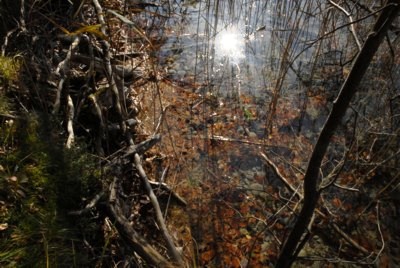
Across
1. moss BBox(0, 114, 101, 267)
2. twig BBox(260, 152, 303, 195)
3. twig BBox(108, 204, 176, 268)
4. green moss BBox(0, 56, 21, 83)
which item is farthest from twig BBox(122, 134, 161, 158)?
twig BBox(260, 152, 303, 195)

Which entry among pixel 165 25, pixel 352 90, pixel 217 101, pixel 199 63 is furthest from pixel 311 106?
pixel 352 90

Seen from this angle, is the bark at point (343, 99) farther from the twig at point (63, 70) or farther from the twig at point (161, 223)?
the twig at point (63, 70)

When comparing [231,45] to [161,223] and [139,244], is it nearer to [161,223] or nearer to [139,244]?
[161,223]

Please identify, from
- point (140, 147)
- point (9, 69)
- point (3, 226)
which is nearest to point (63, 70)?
point (9, 69)

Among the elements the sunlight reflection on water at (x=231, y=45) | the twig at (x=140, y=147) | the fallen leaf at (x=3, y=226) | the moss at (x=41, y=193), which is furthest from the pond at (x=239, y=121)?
the fallen leaf at (x=3, y=226)

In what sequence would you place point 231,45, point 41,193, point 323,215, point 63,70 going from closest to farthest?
1. point 41,193
2. point 63,70
3. point 323,215
4. point 231,45

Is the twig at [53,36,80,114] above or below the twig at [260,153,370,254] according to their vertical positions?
above

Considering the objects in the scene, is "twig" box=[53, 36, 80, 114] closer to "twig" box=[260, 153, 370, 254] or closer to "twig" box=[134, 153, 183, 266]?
"twig" box=[134, 153, 183, 266]

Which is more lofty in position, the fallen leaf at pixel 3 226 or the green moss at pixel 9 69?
the green moss at pixel 9 69

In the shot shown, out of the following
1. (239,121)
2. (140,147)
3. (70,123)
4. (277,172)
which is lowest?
(277,172)

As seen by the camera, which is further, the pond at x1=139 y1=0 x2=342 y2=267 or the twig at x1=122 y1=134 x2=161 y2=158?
the pond at x1=139 y1=0 x2=342 y2=267

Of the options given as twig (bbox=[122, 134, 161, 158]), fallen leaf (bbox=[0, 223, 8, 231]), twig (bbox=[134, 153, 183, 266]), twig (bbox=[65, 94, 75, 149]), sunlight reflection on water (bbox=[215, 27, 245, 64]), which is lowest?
twig (bbox=[134, 153, 183, 266])

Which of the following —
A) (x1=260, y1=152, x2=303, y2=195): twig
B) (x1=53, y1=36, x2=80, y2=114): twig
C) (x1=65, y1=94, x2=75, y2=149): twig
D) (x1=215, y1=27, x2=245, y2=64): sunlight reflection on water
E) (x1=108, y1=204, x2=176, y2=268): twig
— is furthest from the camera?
(x1=215, y1=27, x2=245, y2=64): sunlight reflection on water

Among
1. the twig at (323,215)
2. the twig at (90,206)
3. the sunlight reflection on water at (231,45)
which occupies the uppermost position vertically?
the sunlight reflection on water at (231,45)
